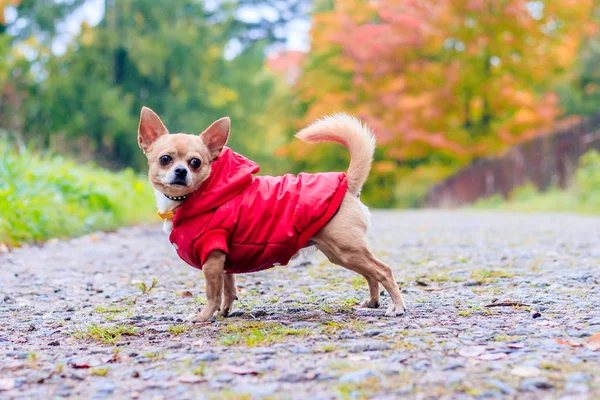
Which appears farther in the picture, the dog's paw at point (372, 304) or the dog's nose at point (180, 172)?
the dog's paw at point (372, 304)

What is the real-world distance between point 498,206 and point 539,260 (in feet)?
42.0

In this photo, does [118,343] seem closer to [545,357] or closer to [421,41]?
[545,357]

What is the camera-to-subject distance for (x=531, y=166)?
16.7 meters

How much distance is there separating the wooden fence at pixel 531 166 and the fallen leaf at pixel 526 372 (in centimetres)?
1299

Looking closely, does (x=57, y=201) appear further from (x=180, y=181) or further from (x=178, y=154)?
(x=180, y=181)

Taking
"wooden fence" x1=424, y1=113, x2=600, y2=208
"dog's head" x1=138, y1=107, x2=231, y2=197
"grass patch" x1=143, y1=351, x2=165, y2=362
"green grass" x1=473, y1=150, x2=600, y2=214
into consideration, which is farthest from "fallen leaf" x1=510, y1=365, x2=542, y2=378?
"wooden fence" x1=424, y1=113, x2=600, y2=208

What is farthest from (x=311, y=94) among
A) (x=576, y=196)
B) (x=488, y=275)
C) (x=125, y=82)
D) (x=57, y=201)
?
(x=488, y=275)

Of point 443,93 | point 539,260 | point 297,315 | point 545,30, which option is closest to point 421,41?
point 443,93

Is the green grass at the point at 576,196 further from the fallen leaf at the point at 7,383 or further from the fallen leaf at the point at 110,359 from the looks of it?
the fallen leaf at the point at 7,383

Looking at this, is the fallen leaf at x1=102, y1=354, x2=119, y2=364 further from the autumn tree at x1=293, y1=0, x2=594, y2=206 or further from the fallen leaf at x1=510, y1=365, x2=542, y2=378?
the autumn tree at x1=293, y1=0, x2=594, y2=206

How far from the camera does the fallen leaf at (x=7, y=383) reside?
2.12m

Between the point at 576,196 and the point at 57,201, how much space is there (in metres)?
9.45

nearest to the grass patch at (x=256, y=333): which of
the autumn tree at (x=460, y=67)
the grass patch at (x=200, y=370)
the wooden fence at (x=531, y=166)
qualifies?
the grass patch at (x=200, y=370)

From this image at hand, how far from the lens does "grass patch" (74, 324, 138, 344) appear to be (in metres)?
2.84
